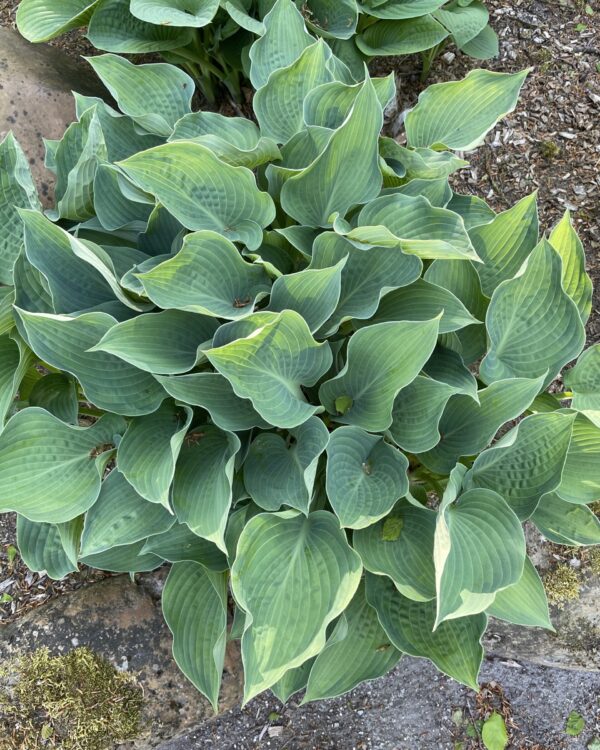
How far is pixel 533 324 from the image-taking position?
1564 mm

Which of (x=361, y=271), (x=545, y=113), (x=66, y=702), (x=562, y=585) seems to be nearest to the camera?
(x=361, y=271)

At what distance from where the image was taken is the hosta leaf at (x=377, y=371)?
4.35 ft

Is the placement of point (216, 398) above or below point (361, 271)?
below

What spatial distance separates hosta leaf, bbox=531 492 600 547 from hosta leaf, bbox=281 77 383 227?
919mm

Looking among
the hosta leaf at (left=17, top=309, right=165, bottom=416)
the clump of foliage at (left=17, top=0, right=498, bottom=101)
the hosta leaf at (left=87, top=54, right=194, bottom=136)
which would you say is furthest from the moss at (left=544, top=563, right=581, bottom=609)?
the hosta leaf at (left=87, top=54, right=194, bottom=136)

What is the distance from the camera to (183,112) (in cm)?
189

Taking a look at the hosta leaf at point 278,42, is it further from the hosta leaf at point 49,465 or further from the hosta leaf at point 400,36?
the hosta leaf at point 49,465

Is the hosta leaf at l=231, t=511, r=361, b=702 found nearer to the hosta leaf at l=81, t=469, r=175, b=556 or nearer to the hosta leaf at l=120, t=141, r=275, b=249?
the hosta leaf at l=81, t=469, r=175, b=556

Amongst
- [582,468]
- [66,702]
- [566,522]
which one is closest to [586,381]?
[582,468]

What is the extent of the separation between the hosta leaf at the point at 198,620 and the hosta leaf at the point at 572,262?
1.20 meters

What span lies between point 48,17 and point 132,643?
212cm

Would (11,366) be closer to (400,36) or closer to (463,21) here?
(400,36)

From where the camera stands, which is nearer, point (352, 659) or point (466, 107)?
point (352, 659)

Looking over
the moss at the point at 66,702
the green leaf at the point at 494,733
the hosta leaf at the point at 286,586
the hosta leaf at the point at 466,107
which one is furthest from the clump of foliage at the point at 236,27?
the green leaf at the point at 494,733
